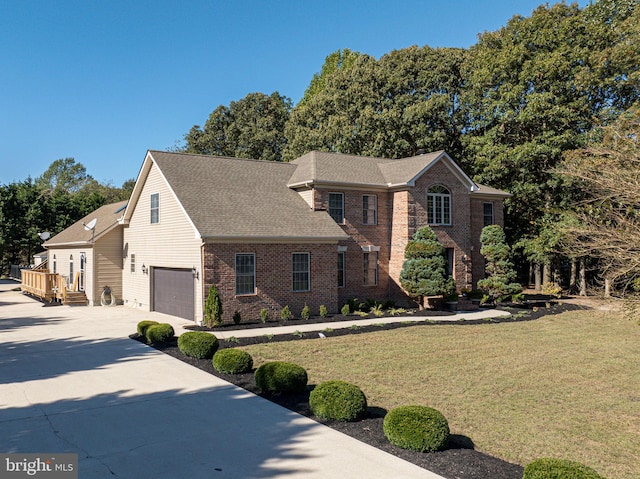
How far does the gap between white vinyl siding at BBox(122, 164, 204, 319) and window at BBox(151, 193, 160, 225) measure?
0.65ft

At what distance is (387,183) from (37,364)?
57.1 feet

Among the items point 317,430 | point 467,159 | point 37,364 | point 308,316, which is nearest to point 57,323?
point 37,364

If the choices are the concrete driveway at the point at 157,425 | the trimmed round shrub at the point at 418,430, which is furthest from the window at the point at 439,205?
the trimmed round shrub at the point at 418,430

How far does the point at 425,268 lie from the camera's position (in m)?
23.4

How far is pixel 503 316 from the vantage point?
74.5 ft

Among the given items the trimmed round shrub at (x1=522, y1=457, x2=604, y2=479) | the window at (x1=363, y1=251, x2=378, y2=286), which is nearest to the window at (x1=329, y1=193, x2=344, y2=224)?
the window at (x1=363, y1=251, x2=378, y2=286)

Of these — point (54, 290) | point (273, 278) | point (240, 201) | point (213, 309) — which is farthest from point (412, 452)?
point (54, 290)

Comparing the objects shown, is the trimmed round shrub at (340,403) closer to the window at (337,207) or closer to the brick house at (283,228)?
the brick house at (283,228)

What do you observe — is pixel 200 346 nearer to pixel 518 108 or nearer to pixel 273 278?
pixel 273 278

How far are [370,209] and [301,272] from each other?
585 cm

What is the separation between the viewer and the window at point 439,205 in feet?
84.3

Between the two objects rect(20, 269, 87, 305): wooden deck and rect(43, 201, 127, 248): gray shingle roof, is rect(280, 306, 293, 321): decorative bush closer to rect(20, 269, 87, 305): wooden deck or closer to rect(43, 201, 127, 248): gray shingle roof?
rect(43, 201, 127, 248): gray shingle roof

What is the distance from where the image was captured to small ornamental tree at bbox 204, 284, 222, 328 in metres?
18.8

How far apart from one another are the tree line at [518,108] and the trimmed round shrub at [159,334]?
17926 mm
